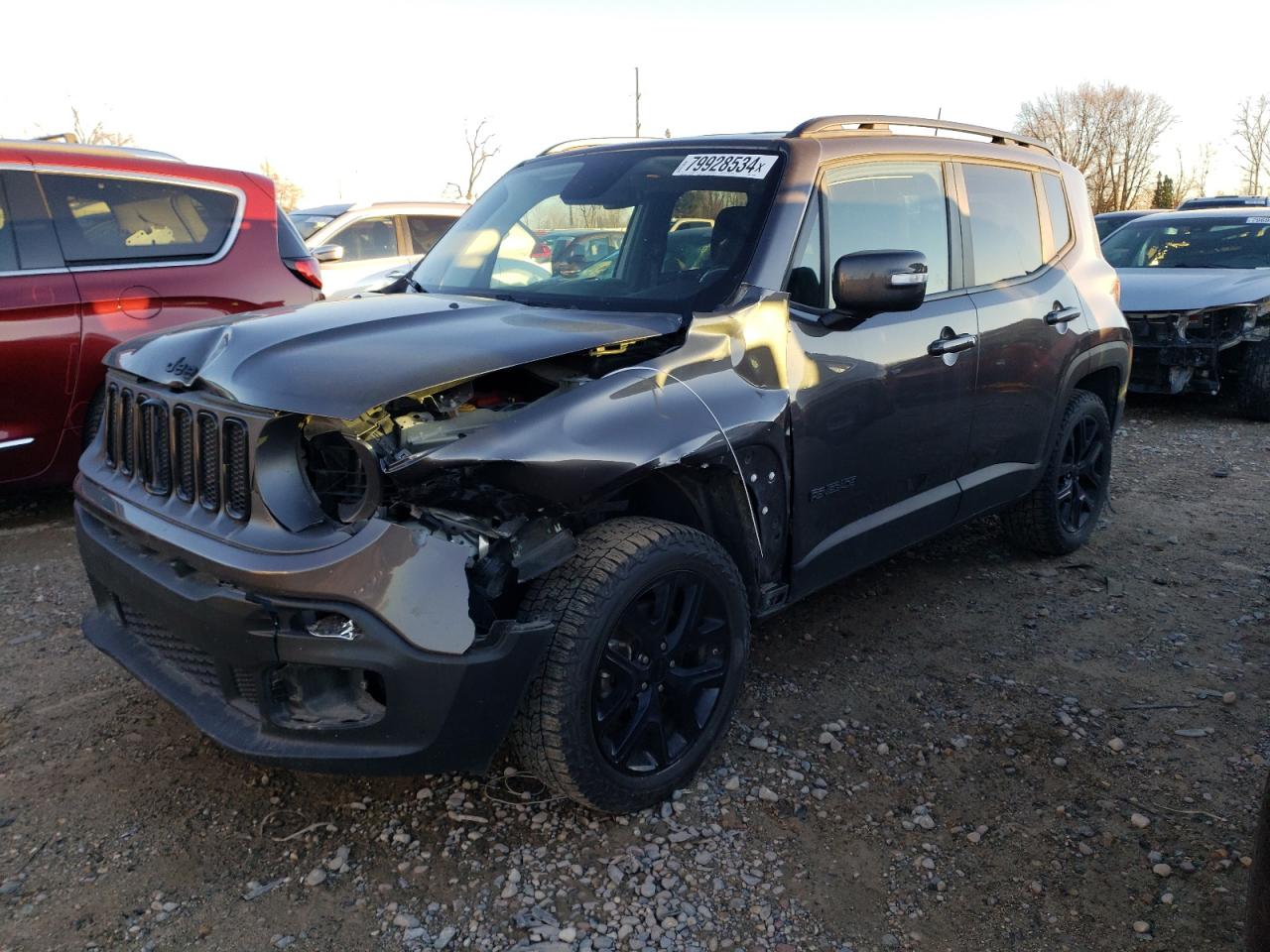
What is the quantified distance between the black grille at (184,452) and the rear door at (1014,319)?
108 inches

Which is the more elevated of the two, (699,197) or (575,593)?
(699,197)

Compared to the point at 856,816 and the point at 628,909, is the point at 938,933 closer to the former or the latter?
the point at 856,816

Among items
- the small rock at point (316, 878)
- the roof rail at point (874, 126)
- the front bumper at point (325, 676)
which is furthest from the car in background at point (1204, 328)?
the small rock at point (316, 878)

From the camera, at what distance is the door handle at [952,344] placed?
3485 mm

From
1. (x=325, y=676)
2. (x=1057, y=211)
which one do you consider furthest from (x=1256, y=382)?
(x=325, y=676)

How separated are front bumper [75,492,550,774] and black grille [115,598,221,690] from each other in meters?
0.01

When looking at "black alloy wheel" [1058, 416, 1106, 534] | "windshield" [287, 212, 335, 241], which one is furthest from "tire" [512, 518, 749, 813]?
"windshield" [287, 212, 335, 241]

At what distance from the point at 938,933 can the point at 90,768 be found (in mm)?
2402

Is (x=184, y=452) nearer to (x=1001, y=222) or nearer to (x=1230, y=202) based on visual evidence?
(x=1001, y=222)

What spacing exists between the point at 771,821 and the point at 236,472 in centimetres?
168

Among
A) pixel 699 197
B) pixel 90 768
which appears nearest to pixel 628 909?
pixel 90 768

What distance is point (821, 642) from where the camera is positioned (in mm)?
3832

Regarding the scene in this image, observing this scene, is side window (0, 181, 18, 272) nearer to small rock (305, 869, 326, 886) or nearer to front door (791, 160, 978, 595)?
small rock (305, 869, 326, 886)

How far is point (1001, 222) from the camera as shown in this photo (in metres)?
4.05
